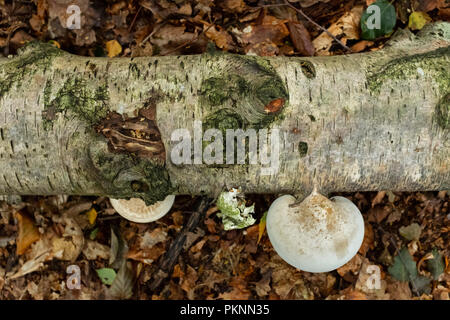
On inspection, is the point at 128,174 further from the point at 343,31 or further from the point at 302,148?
the point at 343,31

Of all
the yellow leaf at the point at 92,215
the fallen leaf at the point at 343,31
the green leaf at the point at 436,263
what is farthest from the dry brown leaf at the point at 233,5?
the green leaf at the point at 436,263

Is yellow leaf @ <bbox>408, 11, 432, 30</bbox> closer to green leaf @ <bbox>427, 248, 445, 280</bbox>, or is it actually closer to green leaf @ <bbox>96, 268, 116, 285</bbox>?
green leaf @ <bbox>427, 248, 445, 280</bbox>

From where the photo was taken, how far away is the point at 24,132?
2309 millimetres

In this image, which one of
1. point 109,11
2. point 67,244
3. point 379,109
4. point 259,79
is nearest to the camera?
point 259,79

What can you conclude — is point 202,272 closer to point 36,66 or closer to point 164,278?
point 164,278

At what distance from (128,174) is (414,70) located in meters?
1.93

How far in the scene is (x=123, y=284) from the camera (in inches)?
146

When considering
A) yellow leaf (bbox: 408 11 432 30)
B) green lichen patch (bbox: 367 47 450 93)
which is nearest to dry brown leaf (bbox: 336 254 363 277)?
green lichen patch (bbox: 367 47 450 93)

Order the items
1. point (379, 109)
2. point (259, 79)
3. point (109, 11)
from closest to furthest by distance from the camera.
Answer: point (259, 79) < point (379, 109) < point (109, 11)

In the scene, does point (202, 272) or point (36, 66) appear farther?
point (202, 272)

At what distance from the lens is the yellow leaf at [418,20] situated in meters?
3.33

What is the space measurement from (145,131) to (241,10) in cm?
179

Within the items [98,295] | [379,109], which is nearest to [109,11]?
[379,109]

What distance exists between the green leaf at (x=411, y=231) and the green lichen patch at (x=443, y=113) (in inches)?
65.8
